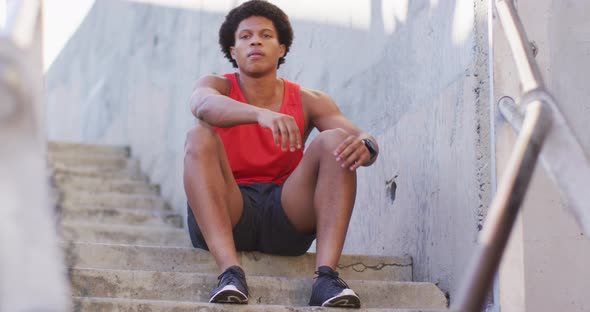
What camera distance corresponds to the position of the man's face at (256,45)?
3.07m

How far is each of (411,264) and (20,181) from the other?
1.94 m

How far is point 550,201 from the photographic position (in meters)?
2.48

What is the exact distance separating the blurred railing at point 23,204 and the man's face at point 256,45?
1784mm

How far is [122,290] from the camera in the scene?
2.55 meters

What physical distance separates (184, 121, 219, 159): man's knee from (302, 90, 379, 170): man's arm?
1.11 feet

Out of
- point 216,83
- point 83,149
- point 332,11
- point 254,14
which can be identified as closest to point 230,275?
point 216,83

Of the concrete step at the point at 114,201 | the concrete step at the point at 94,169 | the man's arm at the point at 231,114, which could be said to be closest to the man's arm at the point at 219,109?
the man's arm at the point at 231,114

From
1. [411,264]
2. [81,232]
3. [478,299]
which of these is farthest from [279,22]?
[478,299]

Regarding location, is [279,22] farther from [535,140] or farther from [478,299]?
[478,299]

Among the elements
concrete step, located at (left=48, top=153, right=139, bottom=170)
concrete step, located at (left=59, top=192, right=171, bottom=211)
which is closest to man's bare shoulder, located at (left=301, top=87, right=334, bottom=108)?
concrete step, located at (left=59, top=192, right=171, bottom=211)

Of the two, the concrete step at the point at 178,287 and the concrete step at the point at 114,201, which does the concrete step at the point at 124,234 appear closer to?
the concrete step at the point at 114,201

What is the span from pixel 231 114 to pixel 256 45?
Result: 456 mm

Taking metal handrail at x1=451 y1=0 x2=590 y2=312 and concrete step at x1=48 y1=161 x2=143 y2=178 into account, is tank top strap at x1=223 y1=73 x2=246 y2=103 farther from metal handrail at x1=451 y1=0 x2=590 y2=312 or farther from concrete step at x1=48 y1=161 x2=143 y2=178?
concrete step at x1=48 y1=161 x2=143 y2=178

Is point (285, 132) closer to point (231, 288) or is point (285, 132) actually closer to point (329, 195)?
point (329, 195)
